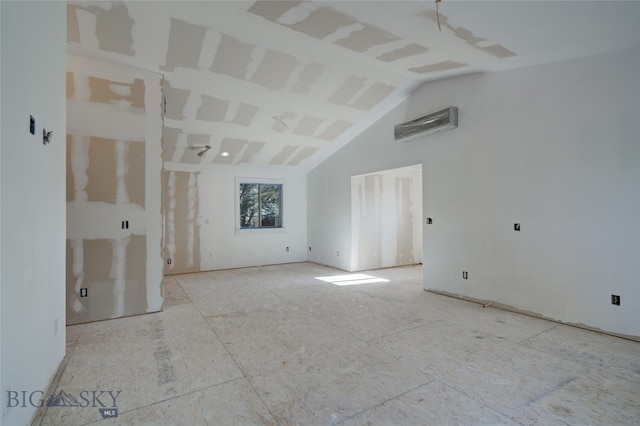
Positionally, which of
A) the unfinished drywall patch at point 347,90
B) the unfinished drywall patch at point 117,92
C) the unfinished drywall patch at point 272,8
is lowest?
the unfinished drywall patch at point 117,92

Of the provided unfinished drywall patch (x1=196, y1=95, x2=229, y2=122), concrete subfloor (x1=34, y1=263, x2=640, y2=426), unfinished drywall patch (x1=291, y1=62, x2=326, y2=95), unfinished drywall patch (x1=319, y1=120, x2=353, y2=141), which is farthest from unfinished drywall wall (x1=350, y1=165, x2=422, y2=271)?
unfinished drywall patch (x1=196, y1=95, x2=229, y2=122)

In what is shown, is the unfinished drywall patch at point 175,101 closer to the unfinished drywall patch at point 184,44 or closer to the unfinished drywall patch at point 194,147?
the unfinished drywall patch at point 184,44

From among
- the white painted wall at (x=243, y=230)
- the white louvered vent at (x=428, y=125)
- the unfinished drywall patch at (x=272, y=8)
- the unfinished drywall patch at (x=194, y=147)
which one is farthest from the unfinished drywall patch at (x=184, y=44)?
the white painted wall at (x=243, y=230)

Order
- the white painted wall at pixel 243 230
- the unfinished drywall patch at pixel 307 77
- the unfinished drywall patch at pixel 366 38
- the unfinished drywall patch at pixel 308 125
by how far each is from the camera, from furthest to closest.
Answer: the white painted wall at pixel 243 230, the unfinished drywall patch at pixel 308 125, the unfinished drywall patch at pixel 307 77, the unfinished drywall patch at pixel 366 38

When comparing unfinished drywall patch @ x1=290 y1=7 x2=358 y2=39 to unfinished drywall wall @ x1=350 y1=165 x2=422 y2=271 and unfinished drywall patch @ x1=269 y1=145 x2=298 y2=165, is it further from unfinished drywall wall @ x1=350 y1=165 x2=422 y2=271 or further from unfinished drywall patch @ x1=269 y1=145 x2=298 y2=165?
unfinished drywall wall @ x1=350 y1=165 x2=422 y2=271

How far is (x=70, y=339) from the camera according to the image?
3182 millimetres

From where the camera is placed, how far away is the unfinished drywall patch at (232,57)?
3.57 metres

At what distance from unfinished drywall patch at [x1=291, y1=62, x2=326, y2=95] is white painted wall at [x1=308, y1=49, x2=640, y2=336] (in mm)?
1826

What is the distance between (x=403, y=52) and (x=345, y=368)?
11.3ft

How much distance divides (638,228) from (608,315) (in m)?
0.94

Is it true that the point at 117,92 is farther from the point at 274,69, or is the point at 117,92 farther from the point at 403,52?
the point at 403,52

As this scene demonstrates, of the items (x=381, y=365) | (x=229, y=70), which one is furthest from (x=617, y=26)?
(x=229, y=70)

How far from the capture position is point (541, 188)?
3684 mm

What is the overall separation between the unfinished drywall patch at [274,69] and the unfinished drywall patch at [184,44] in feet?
2.50
